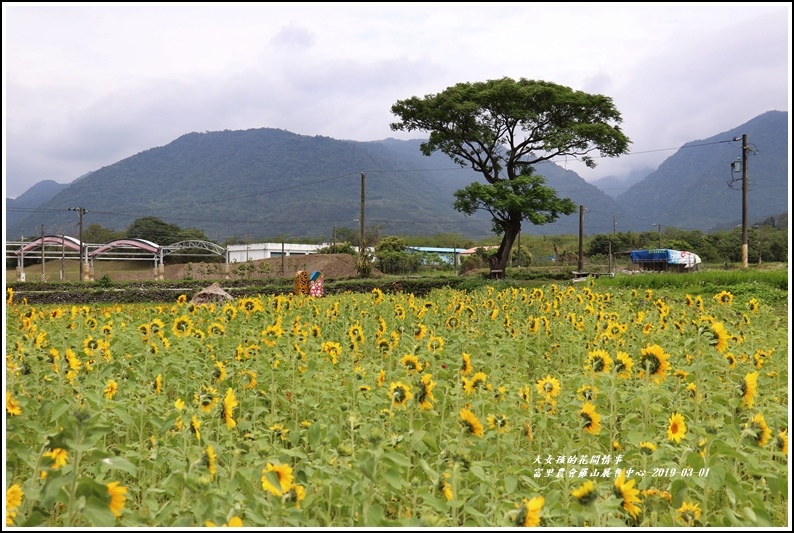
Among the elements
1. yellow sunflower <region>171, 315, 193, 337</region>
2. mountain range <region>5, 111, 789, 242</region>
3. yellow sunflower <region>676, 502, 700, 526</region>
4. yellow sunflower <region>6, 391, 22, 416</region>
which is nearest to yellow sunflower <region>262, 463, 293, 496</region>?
yellow sunflower <region>6, 391, 22, 416</region>

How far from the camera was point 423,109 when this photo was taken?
2597 cm

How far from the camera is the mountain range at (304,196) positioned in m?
122

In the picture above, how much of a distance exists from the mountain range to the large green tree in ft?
242

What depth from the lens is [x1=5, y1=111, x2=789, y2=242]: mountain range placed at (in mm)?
122062

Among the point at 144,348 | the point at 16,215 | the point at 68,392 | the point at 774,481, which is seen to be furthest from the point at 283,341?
the point at 16,215

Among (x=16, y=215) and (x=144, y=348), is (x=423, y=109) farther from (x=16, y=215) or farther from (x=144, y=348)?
(x=16, y=215)

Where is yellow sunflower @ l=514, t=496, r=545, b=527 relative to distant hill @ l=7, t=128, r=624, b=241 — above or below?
below

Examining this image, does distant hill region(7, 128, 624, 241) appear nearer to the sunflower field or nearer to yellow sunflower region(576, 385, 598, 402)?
the sunflower field

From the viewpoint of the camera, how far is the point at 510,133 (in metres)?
25.9

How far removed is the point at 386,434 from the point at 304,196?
15500 centimetres

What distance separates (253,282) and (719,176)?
472 ft

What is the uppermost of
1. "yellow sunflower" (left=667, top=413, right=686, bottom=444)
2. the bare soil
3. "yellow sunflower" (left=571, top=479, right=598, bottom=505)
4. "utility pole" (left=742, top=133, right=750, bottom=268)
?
"utility pole" (left=742, top=133, right=750, bottom=268)

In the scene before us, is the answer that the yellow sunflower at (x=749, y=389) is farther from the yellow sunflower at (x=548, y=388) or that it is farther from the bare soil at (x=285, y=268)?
the bare soil at (x=285, y=268)

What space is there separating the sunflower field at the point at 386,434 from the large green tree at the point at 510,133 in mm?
18666
